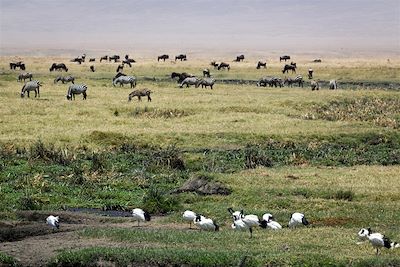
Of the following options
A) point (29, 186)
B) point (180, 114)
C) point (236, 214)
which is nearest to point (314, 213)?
point (236, 214)

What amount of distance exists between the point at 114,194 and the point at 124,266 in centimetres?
917

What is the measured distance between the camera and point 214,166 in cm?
3028

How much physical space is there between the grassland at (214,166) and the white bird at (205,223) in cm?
40

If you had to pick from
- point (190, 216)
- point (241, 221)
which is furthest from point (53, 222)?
point (241, 221)

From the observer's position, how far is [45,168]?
29.0m

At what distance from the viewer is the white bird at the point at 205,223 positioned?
19.7 meters

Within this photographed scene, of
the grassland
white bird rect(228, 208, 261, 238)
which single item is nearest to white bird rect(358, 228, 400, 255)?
the grassland

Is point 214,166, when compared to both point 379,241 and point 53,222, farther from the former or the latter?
point 379,241

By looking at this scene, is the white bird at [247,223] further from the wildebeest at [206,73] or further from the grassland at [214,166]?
the wildebeest at [206,73]

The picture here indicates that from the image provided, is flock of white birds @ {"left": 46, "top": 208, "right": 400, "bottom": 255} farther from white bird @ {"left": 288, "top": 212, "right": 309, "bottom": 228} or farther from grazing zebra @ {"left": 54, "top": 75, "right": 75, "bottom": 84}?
grazing zebra @ {"left": 54, "top": 75, "right": 75, "bottom": 84}

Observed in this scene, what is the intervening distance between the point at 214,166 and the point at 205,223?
10666mm

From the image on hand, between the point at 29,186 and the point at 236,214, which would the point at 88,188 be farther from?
the point at 236,214

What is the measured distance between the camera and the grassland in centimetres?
1797

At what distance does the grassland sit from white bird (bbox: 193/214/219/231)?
40 centimetres
